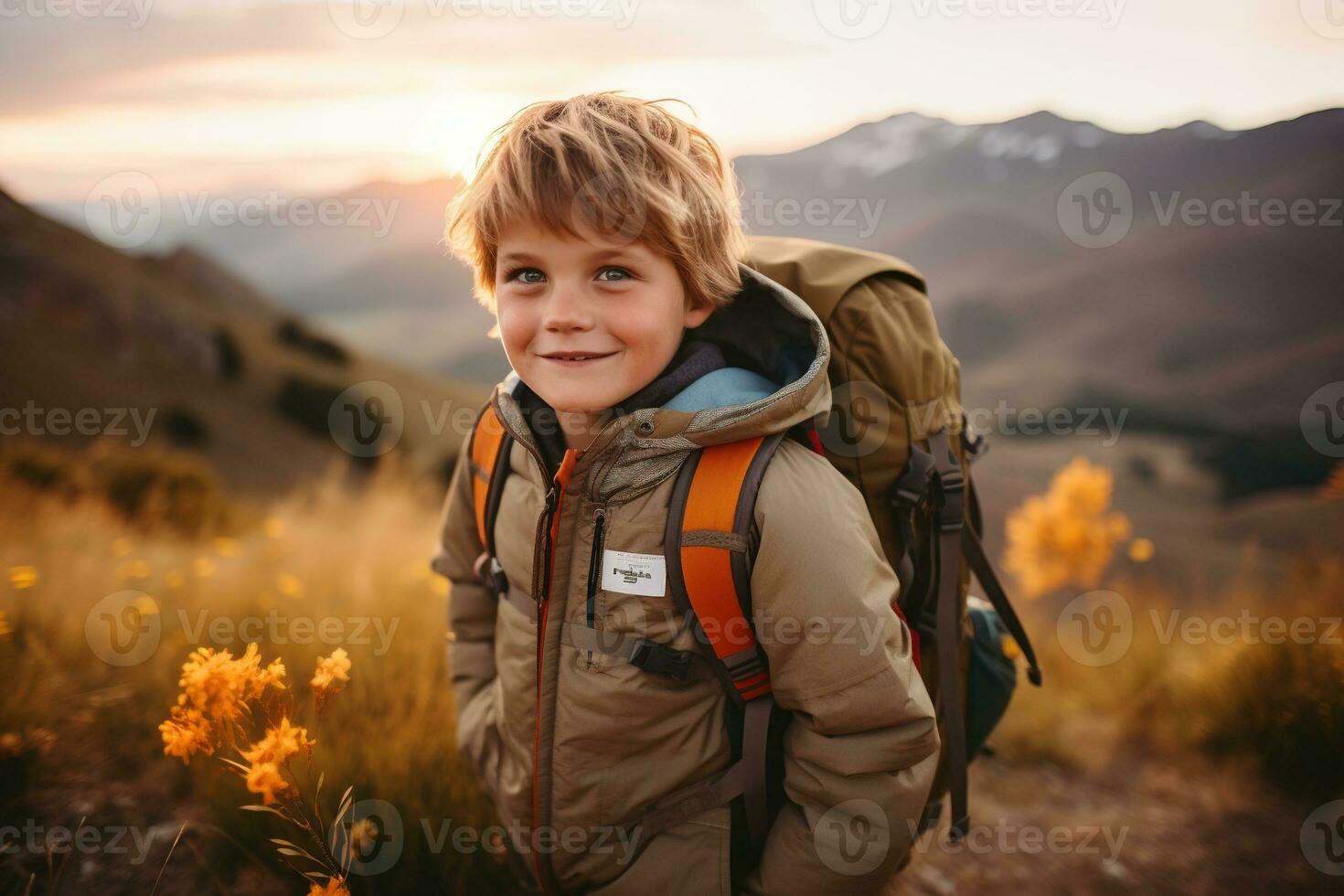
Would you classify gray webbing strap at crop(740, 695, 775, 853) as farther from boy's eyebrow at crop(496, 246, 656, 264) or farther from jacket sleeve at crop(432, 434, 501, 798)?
boy's eyebrow at crop(496, 246, 656, 264)

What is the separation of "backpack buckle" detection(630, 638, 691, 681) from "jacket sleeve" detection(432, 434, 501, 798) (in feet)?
2.69

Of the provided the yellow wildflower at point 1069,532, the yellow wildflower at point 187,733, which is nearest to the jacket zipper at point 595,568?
the yellow wildflower at point 187,733

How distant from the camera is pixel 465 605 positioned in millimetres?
2436

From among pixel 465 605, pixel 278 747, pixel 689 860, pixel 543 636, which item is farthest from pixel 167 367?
pixel 689 860

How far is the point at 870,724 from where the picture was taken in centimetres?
166

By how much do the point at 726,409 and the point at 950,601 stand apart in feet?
3.03

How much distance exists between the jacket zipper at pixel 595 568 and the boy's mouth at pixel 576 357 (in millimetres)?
378

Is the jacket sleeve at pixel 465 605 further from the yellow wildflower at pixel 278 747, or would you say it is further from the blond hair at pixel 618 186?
the blond hair at pixel 618 186

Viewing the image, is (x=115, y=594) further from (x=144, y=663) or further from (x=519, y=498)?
(x=519, y=498)

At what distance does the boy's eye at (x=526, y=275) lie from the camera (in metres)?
1.84

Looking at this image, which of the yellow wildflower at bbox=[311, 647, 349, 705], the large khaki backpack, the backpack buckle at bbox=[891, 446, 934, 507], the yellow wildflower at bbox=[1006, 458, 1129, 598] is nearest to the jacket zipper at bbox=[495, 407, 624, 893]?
the yellow wildflower at bbox=[311, 647, 349, 705]

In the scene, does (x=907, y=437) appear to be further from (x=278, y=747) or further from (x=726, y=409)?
(x=278, y=747)

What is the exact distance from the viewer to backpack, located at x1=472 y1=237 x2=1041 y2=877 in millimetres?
1714

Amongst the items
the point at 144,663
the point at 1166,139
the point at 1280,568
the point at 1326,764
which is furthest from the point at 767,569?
the point at 1166,139
